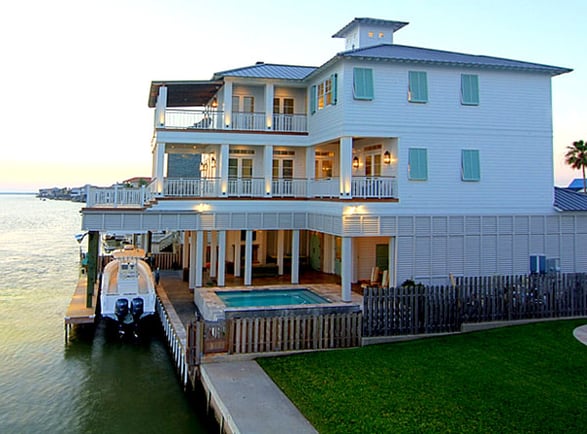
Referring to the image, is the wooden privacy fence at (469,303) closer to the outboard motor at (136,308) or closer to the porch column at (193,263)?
the outboard motor at (136,308)

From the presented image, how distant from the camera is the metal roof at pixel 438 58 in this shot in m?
18.3

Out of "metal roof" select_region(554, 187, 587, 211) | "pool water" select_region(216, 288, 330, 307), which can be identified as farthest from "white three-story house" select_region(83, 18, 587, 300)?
"pool water" select_region(216, 288, 330, 307)

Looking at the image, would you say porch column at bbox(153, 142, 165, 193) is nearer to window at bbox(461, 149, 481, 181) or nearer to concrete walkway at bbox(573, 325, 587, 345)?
window at bbox(461, 149, 481, 181)

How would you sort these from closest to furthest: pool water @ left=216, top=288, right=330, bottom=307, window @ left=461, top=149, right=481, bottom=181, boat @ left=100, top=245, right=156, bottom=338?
boat @ left=100, top=245, right=156, bottom=338 < pool water @ left=216, top=288, right=330, bottom=307 < window @ left=461, top=149, right=481, bottom=181

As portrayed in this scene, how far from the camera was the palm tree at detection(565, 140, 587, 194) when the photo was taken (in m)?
44.2

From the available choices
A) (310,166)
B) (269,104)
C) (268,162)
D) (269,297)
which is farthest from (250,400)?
(269,104)

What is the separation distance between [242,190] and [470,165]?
9952 mm

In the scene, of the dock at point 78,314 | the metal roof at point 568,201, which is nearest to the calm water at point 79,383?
the dock at point 78,314

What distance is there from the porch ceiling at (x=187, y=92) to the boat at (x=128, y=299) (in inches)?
334

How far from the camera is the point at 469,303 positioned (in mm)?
13922

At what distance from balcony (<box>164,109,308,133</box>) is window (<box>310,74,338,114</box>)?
1.10 meters

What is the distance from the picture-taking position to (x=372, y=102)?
18.4 metres

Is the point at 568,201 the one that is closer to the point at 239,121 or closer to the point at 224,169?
the point at 239,121

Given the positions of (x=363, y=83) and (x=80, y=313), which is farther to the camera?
(x=363, y=83)
